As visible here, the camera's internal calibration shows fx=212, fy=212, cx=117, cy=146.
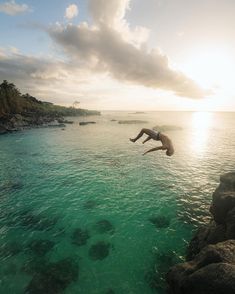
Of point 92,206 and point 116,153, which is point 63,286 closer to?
point 92,206

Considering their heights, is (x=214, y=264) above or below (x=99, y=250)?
above

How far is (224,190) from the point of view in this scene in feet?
69.8

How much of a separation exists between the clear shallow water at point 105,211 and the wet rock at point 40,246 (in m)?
0.19

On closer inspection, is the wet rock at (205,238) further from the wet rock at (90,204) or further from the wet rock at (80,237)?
the wet rock at (90,204)

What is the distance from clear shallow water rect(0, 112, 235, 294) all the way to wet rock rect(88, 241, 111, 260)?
325 millimetres

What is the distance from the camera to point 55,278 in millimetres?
16859

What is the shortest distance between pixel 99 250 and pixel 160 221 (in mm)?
8238

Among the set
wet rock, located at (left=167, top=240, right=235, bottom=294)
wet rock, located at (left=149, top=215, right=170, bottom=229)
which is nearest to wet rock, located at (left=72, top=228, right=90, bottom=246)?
wet rock, located at (left=149, top=215, right=170, bottom=229)

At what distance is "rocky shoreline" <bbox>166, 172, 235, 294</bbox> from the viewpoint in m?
10.7

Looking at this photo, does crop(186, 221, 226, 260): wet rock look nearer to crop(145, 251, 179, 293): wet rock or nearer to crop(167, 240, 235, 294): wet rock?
crop(145, 251, 179, 293): wet rock

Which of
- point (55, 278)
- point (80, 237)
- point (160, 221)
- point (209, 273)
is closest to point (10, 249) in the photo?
point (55, 278)

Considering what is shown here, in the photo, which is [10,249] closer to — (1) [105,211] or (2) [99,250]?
(2) [99,250]

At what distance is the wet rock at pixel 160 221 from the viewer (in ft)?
78.8

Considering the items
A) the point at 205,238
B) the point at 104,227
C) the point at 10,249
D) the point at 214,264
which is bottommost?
the point at 10,249
